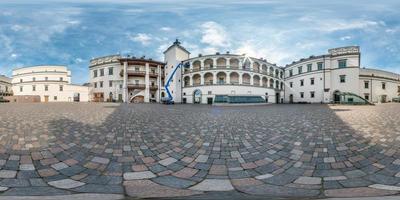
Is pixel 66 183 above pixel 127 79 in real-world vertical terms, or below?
below

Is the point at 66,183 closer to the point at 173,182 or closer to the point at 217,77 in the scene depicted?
the point at 173,182

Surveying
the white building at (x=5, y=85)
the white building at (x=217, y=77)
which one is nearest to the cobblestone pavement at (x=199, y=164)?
the white building at (x=217, y=77)

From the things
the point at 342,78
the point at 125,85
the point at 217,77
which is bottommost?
the point at 125,85

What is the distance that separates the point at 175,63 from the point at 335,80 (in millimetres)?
29330

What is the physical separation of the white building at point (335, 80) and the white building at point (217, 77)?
544 cm

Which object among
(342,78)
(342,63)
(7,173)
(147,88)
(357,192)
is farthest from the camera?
(147,88)

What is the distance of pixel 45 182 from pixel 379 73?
191 feet

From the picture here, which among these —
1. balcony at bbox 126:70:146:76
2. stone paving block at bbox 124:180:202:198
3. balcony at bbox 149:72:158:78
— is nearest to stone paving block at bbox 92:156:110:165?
stone paving block at bbox 124:180:202:198

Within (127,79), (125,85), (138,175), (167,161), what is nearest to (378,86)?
(127,79)

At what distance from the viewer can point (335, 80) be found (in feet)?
125

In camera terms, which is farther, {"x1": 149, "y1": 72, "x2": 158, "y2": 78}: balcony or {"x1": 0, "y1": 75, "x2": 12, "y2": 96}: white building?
{"x1": 0, "y1": 75, "x2": 12, "y2": 96}: white building

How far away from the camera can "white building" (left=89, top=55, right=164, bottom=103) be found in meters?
40.0

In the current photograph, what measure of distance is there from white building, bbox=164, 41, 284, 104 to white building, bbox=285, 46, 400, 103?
17.8ft

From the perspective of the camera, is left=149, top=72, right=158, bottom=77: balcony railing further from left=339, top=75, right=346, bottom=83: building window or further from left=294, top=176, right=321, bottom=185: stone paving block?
left=294, top=176, right=321, bottom=185: stone paving block
